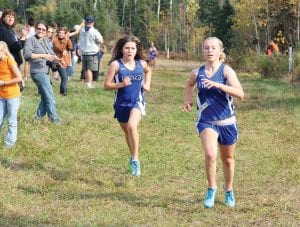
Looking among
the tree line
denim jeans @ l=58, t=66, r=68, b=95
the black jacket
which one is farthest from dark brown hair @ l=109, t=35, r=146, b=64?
the tree line

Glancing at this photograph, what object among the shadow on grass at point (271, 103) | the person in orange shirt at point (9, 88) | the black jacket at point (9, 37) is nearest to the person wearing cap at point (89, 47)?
the shadow on grass at point (271, 103)

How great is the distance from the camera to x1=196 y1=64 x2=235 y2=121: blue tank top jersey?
215 inches

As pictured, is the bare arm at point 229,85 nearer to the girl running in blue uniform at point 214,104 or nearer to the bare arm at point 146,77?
the girl running in blue uniform at point 214,104

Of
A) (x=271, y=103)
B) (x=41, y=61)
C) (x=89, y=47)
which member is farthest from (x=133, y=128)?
(x=271, y=103)

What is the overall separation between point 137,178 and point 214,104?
69.5 inches

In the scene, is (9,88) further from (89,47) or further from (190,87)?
(89,47)

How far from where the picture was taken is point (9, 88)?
292 inches

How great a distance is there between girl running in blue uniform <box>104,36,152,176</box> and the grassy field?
65 centimetres

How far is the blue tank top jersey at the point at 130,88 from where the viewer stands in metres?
6.68

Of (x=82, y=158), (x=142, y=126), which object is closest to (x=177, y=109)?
(x=142, y=126)

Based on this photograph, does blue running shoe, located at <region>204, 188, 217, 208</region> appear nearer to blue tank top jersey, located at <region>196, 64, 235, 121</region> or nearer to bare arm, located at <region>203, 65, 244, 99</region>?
blue tank top jersey, located at <region>196, 64, 235, 121</region>

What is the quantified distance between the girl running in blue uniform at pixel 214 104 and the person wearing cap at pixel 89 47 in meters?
8.73

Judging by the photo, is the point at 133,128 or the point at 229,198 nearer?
the point at 229,198

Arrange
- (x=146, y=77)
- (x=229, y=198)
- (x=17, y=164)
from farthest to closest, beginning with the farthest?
(x=17, y=164)
(x=146, y=77)
(x=229, y=198)
